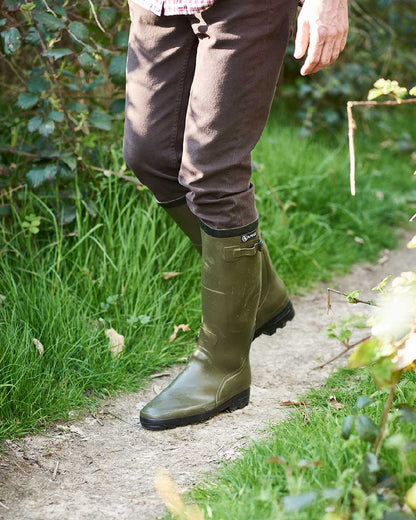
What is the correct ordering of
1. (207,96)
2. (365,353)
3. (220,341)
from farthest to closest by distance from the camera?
(220,341), (207,96), (365,353)

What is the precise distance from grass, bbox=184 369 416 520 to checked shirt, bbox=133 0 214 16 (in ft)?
3.08

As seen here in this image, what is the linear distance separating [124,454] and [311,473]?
55cm

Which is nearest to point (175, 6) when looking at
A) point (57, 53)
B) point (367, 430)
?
point (57, 53)

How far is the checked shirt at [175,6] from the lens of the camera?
144 centimetres

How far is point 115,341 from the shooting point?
2.07 metres

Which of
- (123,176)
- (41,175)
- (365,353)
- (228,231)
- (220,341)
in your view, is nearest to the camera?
(365,353)

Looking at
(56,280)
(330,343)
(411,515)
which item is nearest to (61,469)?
(56,280)

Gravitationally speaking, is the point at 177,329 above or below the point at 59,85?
below

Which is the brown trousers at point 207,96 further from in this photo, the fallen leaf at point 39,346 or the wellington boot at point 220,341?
the fallen leaf at point 39,346

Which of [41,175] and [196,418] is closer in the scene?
[196,418]

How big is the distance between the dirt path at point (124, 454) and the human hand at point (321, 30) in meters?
0.92

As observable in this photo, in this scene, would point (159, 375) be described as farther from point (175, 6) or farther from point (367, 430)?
point (175, 6)

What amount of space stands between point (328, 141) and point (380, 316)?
2950 mm

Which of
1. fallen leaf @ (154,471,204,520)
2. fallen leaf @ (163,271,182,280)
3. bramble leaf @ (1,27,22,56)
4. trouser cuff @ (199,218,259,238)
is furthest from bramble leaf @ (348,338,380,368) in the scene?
bramble leaf @ (1,27,22,56)
